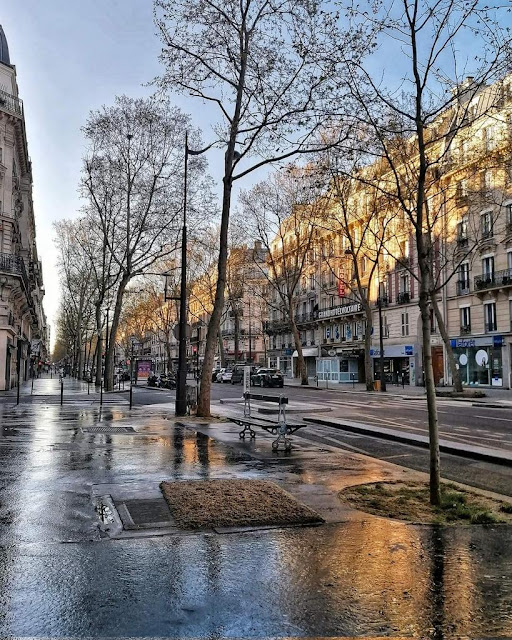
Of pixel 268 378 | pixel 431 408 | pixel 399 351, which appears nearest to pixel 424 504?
pixel 431 408

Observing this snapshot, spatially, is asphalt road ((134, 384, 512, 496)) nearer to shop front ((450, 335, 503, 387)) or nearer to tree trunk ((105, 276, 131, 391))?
shop front ((450, 335, 503, 387))

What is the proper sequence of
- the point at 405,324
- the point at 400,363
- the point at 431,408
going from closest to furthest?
the point at 431,408 < the point at 405,324 < the point at 400,363

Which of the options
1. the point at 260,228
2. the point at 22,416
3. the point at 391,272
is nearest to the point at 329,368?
the point at 391,272

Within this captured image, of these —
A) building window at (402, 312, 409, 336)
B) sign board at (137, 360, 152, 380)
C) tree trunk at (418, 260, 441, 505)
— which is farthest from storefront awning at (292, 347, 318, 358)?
tree trunk at (418, 260, 441, 505)

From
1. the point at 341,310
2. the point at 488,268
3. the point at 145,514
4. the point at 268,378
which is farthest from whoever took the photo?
the point at 341,310

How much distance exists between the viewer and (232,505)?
6121 millimetres

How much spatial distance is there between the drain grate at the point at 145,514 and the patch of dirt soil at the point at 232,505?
0.29 feet

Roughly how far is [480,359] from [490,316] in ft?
10.0

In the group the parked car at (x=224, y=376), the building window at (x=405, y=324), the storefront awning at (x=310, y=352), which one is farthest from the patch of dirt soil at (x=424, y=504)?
the storefront awning at (x=310, y=352)

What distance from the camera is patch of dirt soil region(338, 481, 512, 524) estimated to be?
5.89 metres

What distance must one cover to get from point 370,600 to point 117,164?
34248mm

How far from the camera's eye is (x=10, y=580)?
4.09 meters

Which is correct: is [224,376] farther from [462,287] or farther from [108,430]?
[108,430]

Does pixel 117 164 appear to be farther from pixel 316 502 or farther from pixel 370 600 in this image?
pixel 370 600
